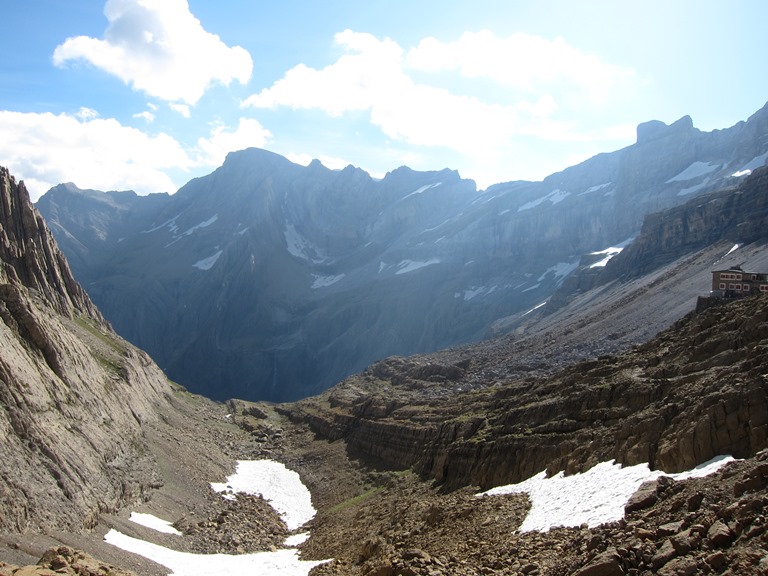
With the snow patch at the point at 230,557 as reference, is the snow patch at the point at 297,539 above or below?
below

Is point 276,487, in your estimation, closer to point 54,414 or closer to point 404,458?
point 404,458

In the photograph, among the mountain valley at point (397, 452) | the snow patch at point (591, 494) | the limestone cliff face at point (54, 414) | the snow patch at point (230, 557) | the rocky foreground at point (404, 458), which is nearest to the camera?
the rocky foreground at point (404, 458)

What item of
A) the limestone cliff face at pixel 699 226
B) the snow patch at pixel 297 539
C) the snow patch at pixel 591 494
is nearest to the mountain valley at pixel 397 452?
the snow patch at pixel 591 494

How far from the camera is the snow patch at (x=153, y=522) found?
42.4 m

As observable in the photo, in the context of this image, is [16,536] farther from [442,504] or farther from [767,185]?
[767,185]

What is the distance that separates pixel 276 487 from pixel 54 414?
84.8 ft

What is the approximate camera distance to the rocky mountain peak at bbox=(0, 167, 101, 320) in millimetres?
72688

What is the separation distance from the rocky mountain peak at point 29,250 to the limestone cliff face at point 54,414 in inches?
7.4

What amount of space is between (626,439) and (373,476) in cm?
3427

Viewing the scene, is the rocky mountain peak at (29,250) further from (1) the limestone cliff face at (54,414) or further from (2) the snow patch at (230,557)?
(2) the snow patch at (230,557)

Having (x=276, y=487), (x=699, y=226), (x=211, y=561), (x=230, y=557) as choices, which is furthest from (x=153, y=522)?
(x=699, y=226)

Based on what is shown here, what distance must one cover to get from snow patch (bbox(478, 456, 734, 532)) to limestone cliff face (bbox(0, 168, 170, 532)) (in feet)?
80.7

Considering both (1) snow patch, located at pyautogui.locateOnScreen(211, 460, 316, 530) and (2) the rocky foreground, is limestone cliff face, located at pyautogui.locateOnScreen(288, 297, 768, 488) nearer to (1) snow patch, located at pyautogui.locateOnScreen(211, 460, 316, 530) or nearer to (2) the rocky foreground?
(2) the rocky foreground

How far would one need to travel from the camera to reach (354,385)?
11588 centimetres
